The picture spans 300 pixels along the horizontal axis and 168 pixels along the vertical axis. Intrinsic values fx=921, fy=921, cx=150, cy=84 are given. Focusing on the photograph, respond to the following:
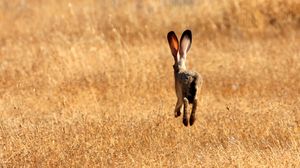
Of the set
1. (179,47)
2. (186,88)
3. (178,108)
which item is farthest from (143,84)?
(186,88)

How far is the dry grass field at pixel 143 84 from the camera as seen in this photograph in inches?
365

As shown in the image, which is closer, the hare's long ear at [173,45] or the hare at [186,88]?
the hare at [186,88]

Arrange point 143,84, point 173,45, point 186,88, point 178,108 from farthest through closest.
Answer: point 143,84 → point 173,45 → point 178,108 → point 186,88

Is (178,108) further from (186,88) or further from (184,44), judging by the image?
(184,44)

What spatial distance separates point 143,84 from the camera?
44.7 feet

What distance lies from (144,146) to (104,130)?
68cm

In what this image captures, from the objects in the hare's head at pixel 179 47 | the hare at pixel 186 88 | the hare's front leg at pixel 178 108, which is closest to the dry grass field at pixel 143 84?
the hare's front leg at pixel 178 108

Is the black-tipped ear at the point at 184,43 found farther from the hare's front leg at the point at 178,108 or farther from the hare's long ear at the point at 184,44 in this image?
the hare's front leg at the point at 178,108

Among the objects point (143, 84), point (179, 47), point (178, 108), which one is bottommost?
point (178, 108)

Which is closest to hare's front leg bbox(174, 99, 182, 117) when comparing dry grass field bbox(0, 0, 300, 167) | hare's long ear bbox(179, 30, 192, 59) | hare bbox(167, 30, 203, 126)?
hare bbox(167, 30, 203, 126)

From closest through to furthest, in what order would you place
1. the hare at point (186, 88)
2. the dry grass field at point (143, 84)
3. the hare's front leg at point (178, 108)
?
the dry grass field at point (143, 84) < the hare at point (186, 88) < the hare's front leg at point (178, 108)

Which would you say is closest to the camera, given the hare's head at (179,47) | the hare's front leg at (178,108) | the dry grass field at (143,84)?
the dry grass field at (143,84)

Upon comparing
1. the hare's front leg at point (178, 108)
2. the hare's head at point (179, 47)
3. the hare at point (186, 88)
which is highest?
the hare's head at point (179, 47)

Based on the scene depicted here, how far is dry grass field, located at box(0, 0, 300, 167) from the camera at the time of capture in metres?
9.27
